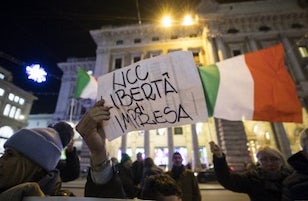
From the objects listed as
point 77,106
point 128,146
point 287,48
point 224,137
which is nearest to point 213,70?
point 224,137

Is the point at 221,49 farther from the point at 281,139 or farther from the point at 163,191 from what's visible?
the point at 163,191

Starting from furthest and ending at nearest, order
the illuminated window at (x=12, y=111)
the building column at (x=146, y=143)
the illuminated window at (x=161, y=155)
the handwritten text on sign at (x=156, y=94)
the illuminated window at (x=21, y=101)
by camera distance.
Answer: the illuminated window at (x=161, y=155) → the building column at (x=146, y=143) → the illuminated window at (x=21, y=101) → the illuminated window at (x=12, y=111) → the handwritten text on sign at (x=156, y=94)

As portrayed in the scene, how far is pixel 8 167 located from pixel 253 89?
8.27 ft

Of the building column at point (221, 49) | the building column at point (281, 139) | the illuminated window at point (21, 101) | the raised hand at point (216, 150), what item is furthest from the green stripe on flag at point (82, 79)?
the building column at point (281, 139)


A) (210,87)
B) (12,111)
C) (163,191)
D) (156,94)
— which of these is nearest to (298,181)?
(210,87)

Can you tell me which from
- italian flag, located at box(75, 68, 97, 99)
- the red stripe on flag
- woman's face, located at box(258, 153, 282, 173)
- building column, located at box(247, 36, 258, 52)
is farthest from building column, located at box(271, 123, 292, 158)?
the red stripe on flag

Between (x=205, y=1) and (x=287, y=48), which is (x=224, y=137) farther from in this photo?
(x=205, y=1)

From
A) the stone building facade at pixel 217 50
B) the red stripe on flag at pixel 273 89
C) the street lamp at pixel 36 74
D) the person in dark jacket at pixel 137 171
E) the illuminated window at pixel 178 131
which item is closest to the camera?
the red stripe on flag at pixel 273 89

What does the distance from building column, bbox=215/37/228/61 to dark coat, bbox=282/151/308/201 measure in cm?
1814

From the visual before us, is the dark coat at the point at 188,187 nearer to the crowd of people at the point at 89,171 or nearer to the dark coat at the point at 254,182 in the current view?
the dark coat at the point at 254,182

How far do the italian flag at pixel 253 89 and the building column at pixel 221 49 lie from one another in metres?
17.6

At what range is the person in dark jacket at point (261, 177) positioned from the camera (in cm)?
235

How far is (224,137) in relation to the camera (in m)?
15.6

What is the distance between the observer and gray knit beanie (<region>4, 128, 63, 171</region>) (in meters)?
1.21
